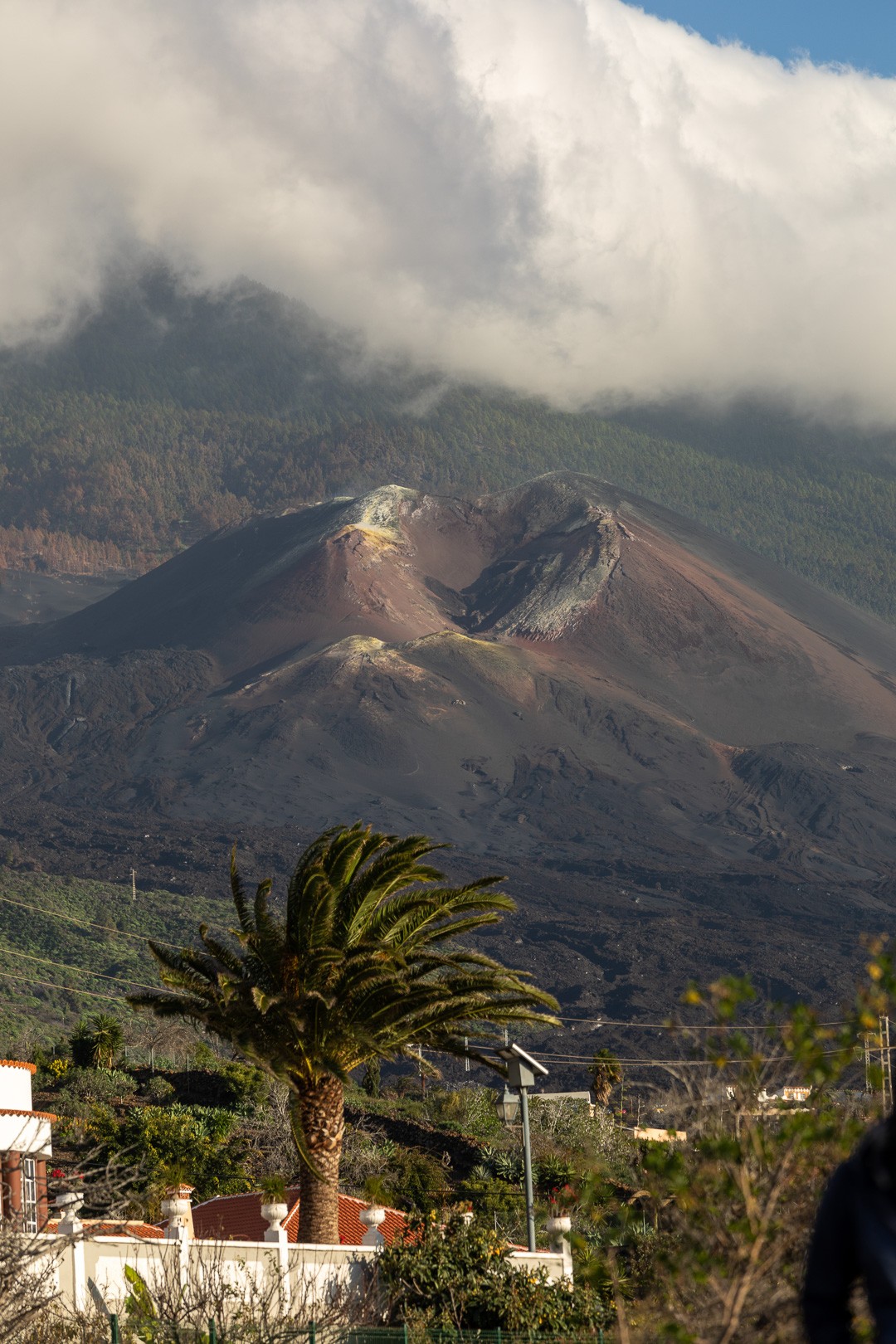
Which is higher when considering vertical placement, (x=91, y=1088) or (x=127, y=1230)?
(x=127, y=1230)

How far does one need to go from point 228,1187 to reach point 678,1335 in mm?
40995

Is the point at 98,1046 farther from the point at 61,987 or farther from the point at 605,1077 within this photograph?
the point at 61,987

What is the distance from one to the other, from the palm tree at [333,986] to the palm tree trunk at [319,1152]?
2cm

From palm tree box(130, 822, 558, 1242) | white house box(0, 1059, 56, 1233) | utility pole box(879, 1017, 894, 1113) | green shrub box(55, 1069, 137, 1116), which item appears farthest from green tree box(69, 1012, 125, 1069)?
utility pole box(879, 1017, 894, 1113)

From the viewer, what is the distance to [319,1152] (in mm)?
24266

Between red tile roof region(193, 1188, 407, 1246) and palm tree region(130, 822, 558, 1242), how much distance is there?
530 centimetres

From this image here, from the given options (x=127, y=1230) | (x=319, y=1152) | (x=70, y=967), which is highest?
(x=319, y=1152)

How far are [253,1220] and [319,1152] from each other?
26.9 feet

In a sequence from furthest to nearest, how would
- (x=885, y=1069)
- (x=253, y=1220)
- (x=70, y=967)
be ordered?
(x=70, y=967), (x=253, y=1220), (x=885, y=1069)

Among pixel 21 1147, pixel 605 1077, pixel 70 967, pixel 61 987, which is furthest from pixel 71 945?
pixel 21 1147

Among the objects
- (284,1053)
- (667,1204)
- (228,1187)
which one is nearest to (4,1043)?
(228,1187)

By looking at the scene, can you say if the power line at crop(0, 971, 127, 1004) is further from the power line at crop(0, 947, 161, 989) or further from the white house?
the white house

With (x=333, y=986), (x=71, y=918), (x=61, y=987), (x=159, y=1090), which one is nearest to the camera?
(x=333, y=986)

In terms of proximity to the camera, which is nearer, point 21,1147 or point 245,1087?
point 21,1147
